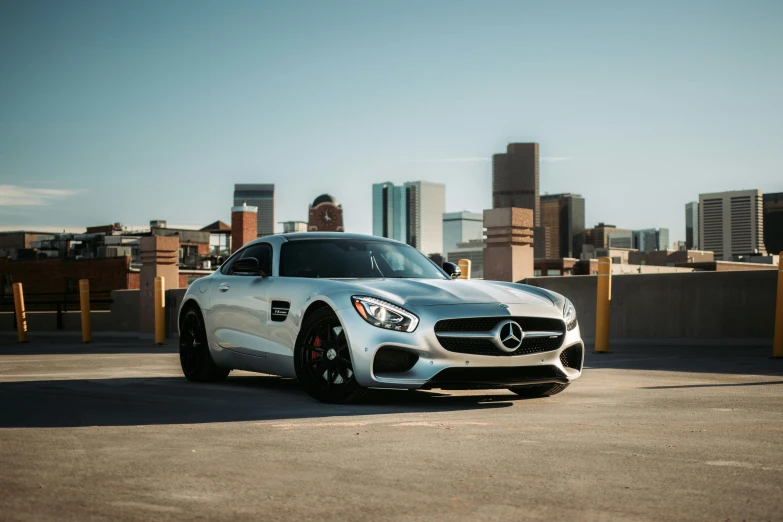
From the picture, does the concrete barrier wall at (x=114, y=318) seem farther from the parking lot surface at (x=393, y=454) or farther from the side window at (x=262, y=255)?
the parking lot surface at (x=393, y=454)

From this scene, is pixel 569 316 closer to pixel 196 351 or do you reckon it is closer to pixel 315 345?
pixel 315 345

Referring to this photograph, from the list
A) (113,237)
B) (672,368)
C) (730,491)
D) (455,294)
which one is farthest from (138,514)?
(113,237)

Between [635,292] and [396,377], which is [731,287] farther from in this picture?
[396,377]

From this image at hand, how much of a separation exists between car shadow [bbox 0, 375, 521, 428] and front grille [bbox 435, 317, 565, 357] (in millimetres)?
483

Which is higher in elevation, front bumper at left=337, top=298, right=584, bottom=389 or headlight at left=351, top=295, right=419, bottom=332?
headlight at left=351, top=295, right=419, bottom=332

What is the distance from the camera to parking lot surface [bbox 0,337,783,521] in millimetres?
4285

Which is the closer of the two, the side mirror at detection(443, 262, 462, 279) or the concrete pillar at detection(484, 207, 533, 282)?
the side mirror at detection(443, 262, 462, 279)

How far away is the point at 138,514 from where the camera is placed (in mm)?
4141

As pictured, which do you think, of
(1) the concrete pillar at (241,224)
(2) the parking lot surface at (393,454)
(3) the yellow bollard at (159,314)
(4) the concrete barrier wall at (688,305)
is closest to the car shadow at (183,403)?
(2) the parking lot surface at (393,454)

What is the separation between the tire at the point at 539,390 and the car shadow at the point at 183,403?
0.46ft

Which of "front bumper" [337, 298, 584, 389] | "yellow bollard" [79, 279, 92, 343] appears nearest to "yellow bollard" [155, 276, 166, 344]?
"yellow bollard" [79, 279, 92, 343]

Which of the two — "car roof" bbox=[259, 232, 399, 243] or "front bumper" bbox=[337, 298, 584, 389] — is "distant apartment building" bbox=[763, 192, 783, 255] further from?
"front bumper" bbox=[337, 298, 584, 389]

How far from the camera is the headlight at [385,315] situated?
7.78 meters

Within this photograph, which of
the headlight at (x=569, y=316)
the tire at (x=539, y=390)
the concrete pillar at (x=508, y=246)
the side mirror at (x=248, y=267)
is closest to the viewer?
the headlight at (x=569, y=316)
